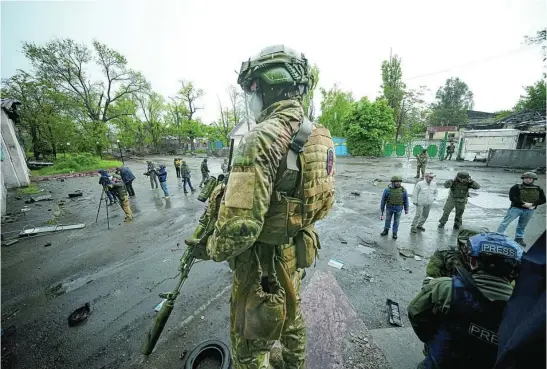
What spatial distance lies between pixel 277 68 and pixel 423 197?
225 inches

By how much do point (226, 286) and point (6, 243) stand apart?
260 inches

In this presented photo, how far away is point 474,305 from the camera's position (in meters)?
1.48

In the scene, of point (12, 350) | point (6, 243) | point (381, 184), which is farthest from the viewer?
point (381, 184)

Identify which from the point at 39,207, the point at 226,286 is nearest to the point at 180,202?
the point at 39,207

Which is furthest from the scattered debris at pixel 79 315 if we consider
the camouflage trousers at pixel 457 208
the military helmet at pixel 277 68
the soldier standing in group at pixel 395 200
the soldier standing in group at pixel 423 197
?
the camouflage trousers at pixel 457 208

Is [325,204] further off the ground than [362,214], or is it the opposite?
[325,204]

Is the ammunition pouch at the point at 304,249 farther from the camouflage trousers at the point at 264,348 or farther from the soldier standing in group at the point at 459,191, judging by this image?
the soldier standing in group at the point at 459,191

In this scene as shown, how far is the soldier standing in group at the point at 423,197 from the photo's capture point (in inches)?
222

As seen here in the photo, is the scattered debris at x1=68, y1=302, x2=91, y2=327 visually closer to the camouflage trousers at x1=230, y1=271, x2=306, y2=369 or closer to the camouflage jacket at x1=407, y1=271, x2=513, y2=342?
the camouflage trousers at x1=230, y1=271, x2=306, y2=369

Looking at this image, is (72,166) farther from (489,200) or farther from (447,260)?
(489,200)

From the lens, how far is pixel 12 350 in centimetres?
271

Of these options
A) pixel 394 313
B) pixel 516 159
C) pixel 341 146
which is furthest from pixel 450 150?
pixel 394 313

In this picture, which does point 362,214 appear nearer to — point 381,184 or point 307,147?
point 381,184

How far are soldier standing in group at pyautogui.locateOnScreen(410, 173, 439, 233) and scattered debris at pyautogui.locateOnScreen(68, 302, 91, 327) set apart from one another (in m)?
7.11
